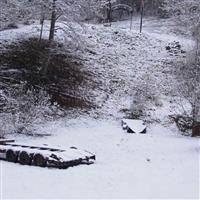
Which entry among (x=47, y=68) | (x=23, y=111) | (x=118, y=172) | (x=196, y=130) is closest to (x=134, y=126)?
(x=196, y=130)

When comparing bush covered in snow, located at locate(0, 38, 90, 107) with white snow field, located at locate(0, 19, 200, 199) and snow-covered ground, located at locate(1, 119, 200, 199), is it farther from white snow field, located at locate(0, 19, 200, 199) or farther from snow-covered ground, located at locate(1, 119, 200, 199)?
snow-covered ground, located at locate(1, 119, 200, 199)

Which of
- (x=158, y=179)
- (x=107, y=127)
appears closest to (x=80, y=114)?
(x=107, y=127)

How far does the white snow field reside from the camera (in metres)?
10.9

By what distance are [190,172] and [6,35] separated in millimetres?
22121

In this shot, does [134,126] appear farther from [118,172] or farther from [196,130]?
[118,172]

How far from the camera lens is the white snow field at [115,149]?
35.7 ft

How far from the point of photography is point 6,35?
3206 cm

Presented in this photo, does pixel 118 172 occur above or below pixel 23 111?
below

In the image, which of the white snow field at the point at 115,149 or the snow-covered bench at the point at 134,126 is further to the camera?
the snow-covered bench at the point at 134,126

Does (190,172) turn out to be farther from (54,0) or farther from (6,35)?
(6,35)

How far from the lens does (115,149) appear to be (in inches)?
683

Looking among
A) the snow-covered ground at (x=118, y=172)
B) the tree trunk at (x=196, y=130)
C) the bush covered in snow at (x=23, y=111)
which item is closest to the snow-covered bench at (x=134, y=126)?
the snow-covered ground at (x=118, y=172)

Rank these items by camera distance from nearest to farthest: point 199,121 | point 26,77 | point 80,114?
point 199,121 < point 80,114 < point 26,77

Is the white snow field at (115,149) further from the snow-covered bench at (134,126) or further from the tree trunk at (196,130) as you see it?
the tree trunk at (196,130)
